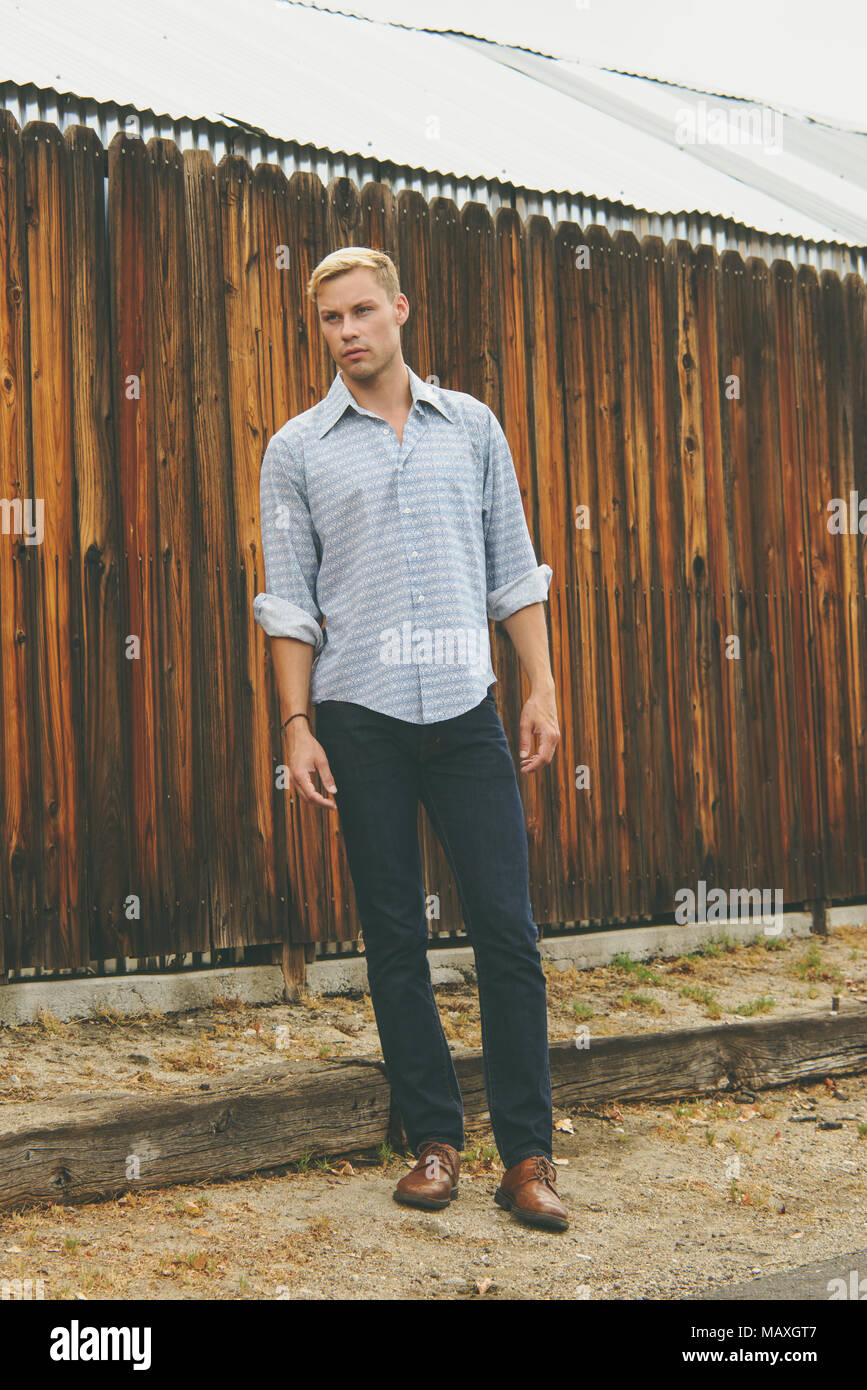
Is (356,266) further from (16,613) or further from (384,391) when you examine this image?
(16,613)

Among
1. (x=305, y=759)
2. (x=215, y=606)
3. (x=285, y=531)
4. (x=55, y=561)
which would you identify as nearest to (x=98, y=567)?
(x=55, y=561)

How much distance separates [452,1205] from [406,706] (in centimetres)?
119

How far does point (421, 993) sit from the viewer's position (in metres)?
3.20

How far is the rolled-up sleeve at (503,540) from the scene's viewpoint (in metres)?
3.41

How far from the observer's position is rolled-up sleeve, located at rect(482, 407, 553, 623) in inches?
134

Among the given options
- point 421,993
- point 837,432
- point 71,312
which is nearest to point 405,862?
point 421,993

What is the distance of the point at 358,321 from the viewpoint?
323 centimetres

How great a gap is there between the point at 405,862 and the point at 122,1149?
3.09 ft

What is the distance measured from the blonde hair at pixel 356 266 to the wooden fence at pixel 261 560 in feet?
4.40

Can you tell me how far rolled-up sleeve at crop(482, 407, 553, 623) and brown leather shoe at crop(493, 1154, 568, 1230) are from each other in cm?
132

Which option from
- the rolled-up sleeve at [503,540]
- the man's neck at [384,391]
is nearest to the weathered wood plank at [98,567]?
the man's neck at [384,391]

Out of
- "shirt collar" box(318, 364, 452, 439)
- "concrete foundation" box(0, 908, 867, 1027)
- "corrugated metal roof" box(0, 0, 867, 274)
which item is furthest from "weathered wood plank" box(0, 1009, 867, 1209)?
"corrugated metal roof" box(0, 0, 867, 274)

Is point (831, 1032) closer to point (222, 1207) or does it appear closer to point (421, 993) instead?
point (421, 993)

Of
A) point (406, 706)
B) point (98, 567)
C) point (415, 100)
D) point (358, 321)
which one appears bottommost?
point (406, 706)
